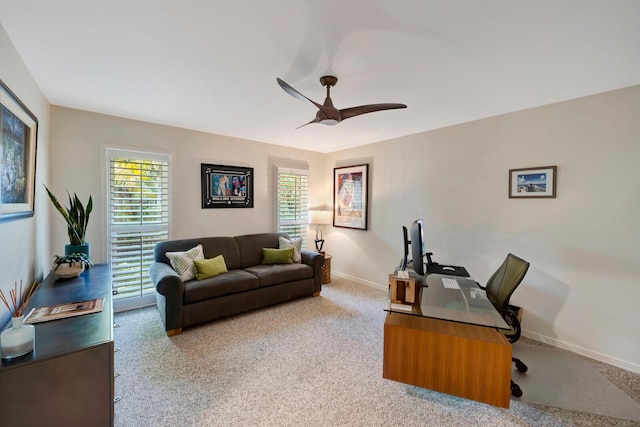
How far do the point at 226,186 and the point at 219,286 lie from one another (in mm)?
1741

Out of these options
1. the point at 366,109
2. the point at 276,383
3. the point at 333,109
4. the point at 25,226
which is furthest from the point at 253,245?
the point at 366,109

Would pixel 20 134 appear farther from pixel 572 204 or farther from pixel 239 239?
pixel 572 204

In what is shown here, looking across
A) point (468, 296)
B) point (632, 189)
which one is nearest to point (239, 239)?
point (468, 296)

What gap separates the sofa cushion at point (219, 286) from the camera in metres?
3.00

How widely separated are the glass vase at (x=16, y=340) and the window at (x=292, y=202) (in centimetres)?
372

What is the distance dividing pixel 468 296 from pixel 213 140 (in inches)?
155

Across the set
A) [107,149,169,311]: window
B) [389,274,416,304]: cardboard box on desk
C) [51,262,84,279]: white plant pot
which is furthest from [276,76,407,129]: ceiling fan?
[107,149,169,311]: window

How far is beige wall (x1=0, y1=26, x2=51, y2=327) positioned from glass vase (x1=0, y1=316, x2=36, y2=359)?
61 centimetres

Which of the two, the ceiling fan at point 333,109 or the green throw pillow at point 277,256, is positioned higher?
the ceiling fan at point 333,109

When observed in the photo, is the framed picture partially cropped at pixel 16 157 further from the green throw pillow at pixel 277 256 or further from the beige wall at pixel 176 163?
the green throw pillow at pixel 277 256

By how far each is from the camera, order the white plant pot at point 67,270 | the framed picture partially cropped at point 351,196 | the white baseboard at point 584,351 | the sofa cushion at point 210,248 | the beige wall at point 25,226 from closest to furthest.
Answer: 1. the beige wall at point 25,226
2. the white plant pot at point 67,270
3. the white baseboard at point 584,351
4. the sofa cushion at point 210,248
5. the framed picture partially cropped at point 351,196

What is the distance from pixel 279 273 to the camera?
3723 millimetres

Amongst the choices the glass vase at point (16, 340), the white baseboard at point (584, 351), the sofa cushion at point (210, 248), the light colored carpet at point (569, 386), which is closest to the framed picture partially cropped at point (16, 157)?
the glass vase at point (16, 340)

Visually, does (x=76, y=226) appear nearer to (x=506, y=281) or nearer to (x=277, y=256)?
(x=277, y=256)
